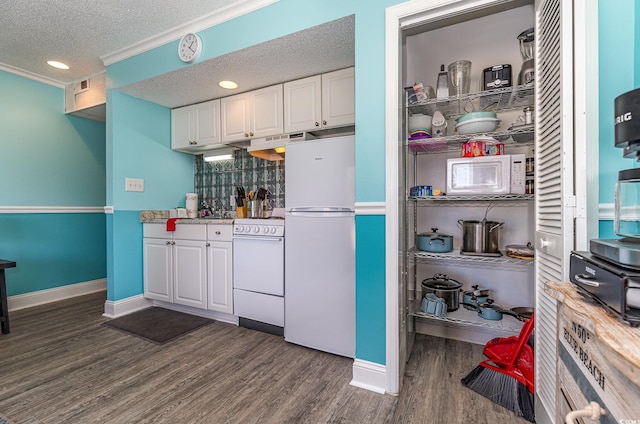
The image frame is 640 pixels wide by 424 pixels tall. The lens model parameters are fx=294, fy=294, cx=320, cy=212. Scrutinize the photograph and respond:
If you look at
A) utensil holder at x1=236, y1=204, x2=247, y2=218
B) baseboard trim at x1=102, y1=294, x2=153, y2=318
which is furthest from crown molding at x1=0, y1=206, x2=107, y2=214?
utensil holder at x1=236, y1=204, x2=247, y2=218

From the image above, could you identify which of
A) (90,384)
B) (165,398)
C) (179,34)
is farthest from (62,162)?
(165,398)

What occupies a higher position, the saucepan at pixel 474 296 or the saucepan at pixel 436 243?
the saucepan at pixel 436 243

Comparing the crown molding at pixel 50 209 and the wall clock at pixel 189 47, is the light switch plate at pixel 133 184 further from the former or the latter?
the wall clock at pixel 189 47

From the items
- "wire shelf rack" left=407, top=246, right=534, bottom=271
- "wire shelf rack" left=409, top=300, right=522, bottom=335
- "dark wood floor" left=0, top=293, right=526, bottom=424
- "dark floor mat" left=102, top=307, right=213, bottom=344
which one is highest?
"wire shelf rack" left=407, top=246, right=534, bottom=271

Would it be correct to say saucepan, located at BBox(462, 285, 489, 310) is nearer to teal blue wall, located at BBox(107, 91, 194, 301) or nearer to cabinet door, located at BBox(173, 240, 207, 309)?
cabinet door, located at BBox(173, 240, 207, 309)

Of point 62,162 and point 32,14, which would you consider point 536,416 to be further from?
point 62,162

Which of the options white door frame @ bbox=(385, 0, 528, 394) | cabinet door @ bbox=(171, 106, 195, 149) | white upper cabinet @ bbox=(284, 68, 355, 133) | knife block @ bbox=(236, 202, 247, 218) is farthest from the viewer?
cabinet door @ bbox=(171, 106, 195, 149)

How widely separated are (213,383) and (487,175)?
207 centimetres

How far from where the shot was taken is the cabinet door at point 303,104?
252 centimetres

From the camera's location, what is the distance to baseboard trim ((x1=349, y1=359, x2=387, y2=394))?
1.67 meters

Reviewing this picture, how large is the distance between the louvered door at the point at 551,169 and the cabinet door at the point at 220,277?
2162mm

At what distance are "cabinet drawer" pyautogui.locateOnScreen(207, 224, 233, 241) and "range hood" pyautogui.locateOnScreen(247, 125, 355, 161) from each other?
2.63 ft

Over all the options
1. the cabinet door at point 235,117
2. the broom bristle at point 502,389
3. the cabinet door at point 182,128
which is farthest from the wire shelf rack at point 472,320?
the cabinet door at point 182,128

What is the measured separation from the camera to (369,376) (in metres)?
1.70
